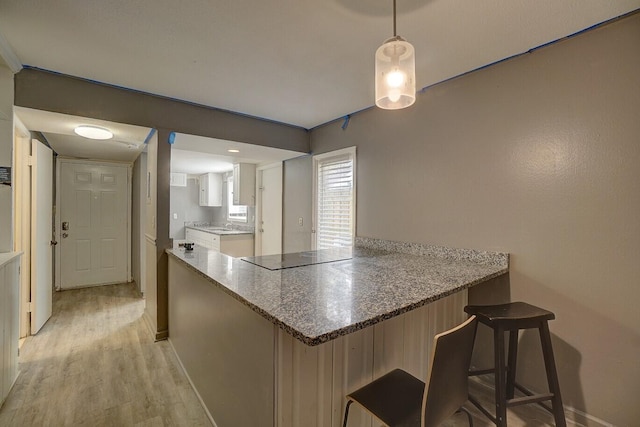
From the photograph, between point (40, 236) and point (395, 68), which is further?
point (40, 236)

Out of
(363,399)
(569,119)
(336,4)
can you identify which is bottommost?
(363,399)

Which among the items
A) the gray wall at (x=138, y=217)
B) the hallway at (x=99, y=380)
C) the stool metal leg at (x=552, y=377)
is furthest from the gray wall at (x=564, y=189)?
the gray wall at (x=138, y=217)

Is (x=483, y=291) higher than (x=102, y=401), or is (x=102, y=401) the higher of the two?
(x=483, y=291)

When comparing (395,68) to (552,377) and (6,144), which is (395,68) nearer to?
(552,377)

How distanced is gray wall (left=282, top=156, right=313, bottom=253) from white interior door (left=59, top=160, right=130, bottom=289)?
9.12ft

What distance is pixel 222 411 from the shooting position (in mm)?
1541

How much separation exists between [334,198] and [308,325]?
96.6 inches

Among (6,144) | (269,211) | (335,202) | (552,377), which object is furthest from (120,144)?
(552,377)

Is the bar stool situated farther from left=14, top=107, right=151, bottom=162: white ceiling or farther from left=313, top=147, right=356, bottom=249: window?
left=14, top=107, right=151, bottom=162: white ceiling

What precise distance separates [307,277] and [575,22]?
1974 millimetres

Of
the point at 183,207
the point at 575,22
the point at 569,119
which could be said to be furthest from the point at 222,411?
the point at 183,207

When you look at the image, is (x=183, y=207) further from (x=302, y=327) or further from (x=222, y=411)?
(x=302, y=327)

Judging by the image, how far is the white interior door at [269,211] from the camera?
418 centimetres

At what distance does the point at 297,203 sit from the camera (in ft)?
12.5
